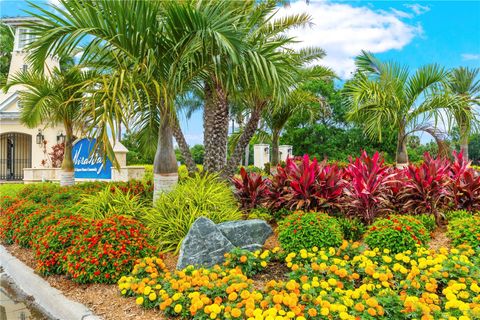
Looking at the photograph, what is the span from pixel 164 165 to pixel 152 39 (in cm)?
204

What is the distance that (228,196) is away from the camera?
651 centimetres

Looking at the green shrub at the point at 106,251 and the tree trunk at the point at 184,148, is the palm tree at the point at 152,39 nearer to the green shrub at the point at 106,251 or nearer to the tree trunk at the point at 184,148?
the green shrub at the point at 106,251

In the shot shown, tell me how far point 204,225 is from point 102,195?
276 cm

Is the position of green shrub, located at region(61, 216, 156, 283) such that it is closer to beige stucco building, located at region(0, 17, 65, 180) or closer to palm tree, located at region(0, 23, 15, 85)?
beige stucco building, located at region(0, 17, 65, 180)

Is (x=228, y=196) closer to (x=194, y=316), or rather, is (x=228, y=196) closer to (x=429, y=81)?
(x=194, y=316)

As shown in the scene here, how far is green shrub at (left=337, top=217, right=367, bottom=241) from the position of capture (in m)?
5.34

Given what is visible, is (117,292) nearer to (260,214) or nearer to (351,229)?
(260,214)

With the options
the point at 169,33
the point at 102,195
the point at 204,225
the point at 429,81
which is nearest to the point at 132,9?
the point at 169,33

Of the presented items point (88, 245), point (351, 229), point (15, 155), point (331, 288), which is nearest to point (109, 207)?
point (88, 245)

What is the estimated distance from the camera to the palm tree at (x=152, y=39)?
19.0 feet

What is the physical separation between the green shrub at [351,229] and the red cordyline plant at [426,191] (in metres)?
0.95

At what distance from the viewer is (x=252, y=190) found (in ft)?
21.7

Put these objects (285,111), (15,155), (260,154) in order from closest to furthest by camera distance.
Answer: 1. (285,111)
2. (15,155)
3. (260,154)

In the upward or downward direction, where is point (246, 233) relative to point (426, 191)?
downward
